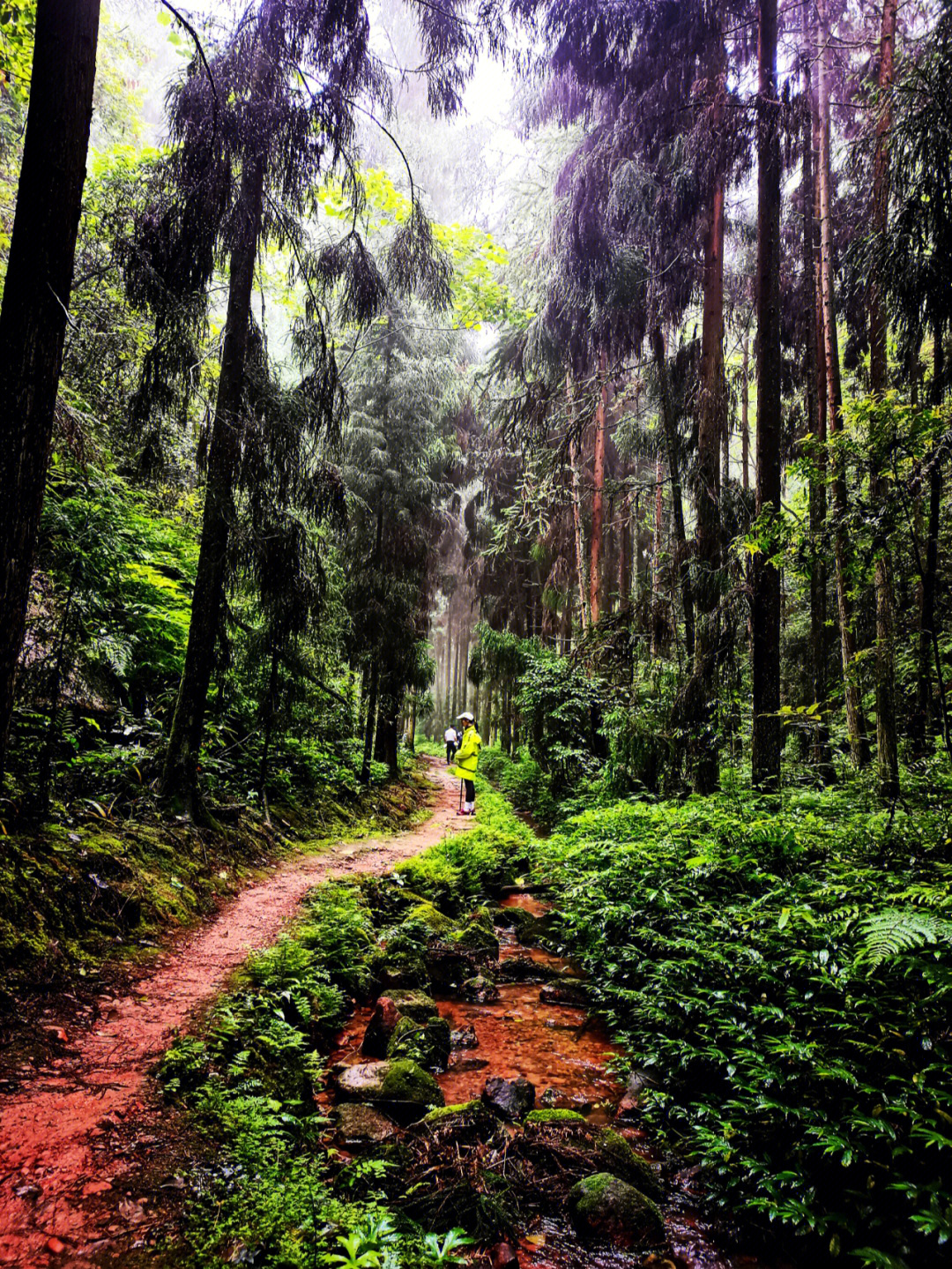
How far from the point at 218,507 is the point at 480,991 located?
5785 mm

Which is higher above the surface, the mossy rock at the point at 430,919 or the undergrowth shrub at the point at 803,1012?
the undergrowth shrub at the point at 803,1012

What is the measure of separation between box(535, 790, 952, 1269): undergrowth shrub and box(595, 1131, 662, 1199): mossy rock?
0.27 metres

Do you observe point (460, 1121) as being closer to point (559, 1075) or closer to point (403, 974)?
point (559, 1075)

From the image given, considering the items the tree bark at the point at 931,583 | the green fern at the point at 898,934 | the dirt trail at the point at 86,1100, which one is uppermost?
the tree bark at the point at 931,583

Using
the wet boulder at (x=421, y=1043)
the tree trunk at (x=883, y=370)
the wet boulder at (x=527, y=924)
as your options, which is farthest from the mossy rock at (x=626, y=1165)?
the wet boulder at (x=527, y=924)

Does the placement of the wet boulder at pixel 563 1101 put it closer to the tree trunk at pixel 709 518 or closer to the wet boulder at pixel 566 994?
the wet boulder at pixel 566 994

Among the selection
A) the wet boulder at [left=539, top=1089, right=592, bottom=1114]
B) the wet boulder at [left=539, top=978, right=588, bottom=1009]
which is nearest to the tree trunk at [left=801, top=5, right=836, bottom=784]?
the wet boulder at [left=539, top=978, right=588, bottom=1009]

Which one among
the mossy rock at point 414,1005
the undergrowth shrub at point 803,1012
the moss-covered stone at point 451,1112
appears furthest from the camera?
the mossy rock at point 414,1005

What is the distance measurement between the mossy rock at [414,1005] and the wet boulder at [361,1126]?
3.77 feet

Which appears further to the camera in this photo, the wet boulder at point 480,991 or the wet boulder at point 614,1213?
the wet boulder at point 480,991

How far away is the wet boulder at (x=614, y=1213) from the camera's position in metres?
2.74

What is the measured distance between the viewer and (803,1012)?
3398 mm

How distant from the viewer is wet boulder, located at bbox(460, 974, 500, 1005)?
18.3 ft

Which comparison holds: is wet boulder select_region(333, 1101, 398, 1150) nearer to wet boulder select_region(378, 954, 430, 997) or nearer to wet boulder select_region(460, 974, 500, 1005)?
wet boulder select_region(378, 954, 430, 997)
